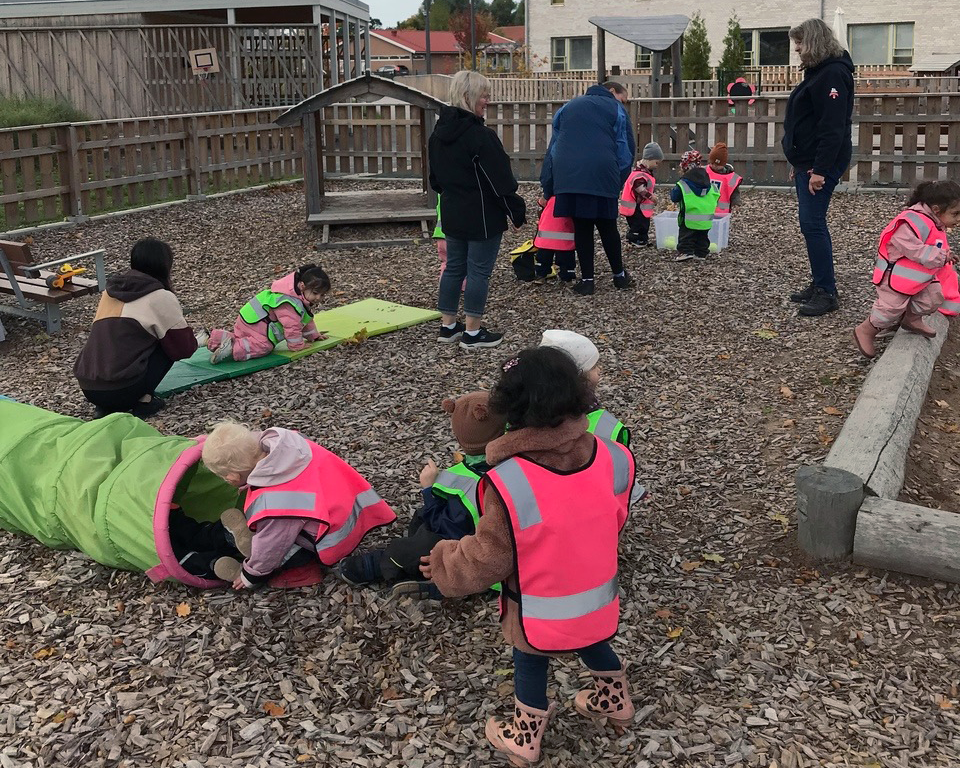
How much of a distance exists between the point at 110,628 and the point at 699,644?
2.03 m

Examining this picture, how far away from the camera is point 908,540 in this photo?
3.54 meters

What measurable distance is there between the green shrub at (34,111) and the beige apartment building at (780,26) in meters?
24.2

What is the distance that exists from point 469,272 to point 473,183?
1.92 ft

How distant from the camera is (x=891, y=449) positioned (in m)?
4.18

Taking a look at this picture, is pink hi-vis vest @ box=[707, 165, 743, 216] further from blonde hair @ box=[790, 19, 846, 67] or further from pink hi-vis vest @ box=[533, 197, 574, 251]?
blonde hair @ box=[790, 19, 846, 67]

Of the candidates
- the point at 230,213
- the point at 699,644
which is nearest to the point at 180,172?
the point at 230,213

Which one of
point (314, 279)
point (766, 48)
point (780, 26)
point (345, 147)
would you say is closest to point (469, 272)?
point (314, 279)

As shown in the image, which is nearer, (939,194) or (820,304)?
(939,194)

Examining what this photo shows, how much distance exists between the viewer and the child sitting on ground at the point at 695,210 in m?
8.83

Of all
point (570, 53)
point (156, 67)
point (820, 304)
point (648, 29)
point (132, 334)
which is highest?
point (570, 53)

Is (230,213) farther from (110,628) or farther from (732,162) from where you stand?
(110,628)

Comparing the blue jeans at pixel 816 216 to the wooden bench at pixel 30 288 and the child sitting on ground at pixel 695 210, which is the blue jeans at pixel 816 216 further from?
the wooden bench at pixel 30 288

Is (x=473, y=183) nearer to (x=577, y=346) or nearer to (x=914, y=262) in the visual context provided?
(x=914, y=262)

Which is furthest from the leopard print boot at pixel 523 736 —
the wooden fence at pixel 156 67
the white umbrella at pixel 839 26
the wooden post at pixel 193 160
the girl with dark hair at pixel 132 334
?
the wooden fence at pixel 156 67
